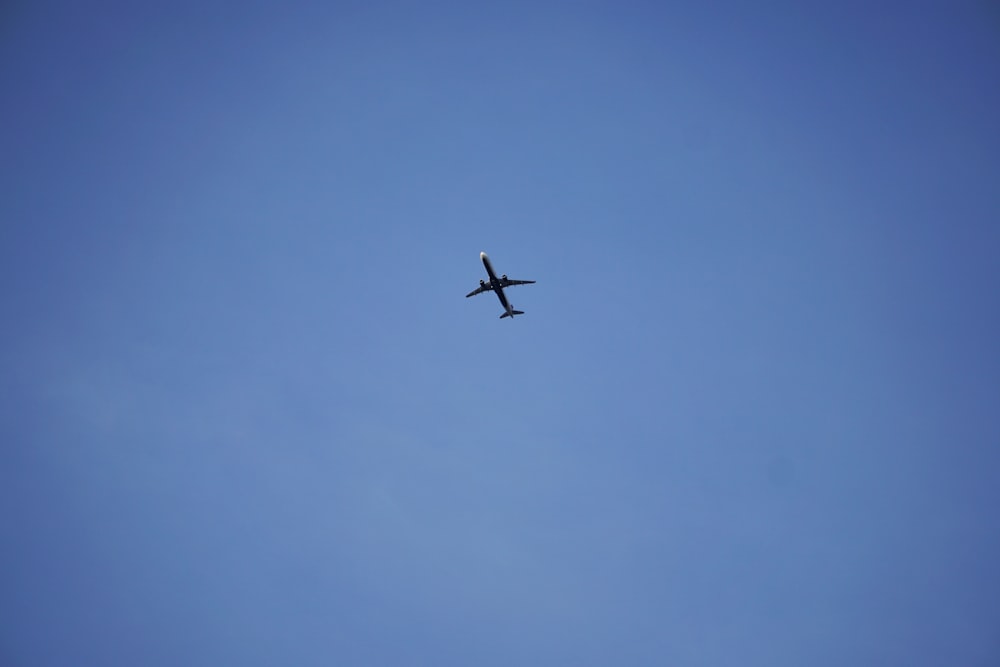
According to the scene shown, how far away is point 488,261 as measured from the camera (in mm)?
73688

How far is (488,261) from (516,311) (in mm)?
12783

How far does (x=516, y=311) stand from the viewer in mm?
85000

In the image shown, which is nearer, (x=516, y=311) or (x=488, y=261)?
(x=488, y=261)

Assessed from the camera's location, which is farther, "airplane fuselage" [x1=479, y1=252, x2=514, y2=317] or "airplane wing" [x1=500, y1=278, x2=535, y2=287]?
"airplane wing" [x1=500, y1=278, x2=535, y2=287]

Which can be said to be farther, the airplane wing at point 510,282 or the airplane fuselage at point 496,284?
the airplane wing at point 510,282
